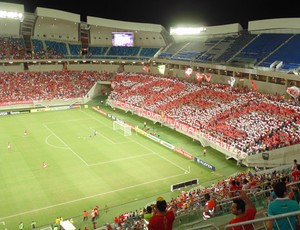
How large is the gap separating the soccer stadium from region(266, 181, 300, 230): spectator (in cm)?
4

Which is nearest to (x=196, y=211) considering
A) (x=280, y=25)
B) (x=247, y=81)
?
(x=247, y=81)

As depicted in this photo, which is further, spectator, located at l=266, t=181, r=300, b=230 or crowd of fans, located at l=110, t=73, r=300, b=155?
crowd of fans, located at l=110, t=73, r=300, b=155

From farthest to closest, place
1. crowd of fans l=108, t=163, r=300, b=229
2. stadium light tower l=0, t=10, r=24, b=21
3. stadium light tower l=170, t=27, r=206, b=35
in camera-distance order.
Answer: stadium light tower l=170, t=27, r=206, b=35 < stadium light tower l=0, t=10, r=24, b=21 < crowd of fans l=108, t=163, r=300, b=229

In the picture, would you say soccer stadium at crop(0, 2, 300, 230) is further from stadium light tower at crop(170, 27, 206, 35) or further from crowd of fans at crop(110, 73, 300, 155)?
stadium light tower at crop(170, 27, 206, 35)

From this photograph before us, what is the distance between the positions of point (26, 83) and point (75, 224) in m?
47.6

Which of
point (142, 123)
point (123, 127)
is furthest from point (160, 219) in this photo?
point (142, 123)

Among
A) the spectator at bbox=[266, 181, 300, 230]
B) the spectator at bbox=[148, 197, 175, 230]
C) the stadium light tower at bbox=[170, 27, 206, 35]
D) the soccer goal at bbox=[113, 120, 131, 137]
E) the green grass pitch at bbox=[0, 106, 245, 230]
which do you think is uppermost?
the stadium light tower at bbox=[170, 27, 206, 35]

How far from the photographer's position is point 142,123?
47969 mm

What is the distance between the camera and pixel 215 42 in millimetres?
62031

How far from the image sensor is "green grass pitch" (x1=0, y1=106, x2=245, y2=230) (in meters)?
24.2

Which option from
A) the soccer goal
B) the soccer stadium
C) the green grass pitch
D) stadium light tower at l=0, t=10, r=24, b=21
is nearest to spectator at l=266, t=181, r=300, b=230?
the soccer stadium

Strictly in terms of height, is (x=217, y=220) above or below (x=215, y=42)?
below

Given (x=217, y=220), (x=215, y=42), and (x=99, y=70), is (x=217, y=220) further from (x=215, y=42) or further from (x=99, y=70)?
(x=99, y=70)

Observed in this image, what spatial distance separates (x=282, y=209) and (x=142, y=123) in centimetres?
4209
